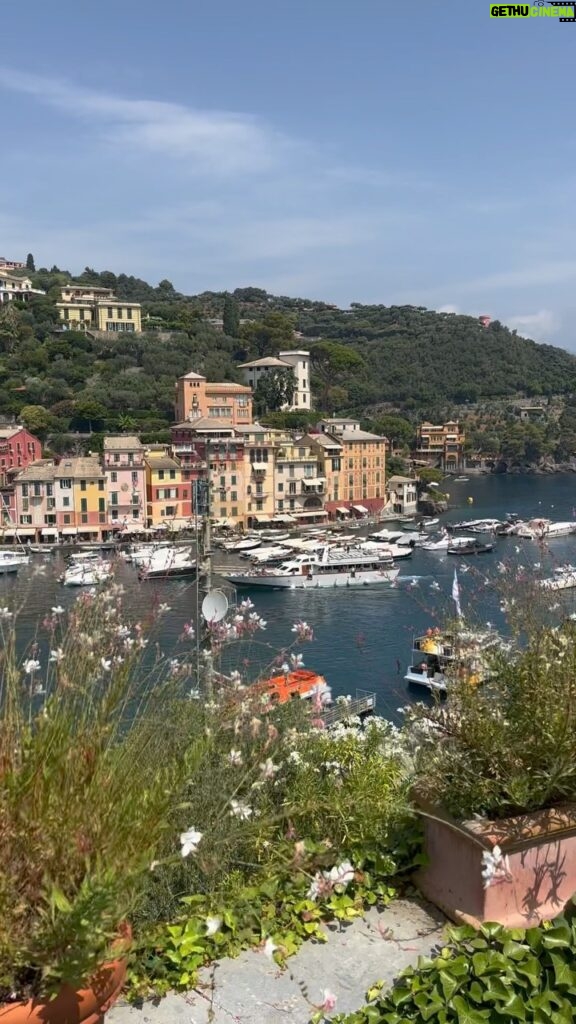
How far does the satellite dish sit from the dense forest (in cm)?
3826

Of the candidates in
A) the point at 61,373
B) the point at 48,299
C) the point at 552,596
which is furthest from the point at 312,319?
the point at 552,596

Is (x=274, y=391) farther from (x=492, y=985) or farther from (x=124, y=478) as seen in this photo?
(x=492, y=985)

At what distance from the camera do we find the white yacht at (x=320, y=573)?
2591 centimetres

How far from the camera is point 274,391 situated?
164 feet

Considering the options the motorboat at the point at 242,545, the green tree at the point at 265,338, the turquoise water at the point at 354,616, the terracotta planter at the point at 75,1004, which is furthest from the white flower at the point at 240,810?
the green tree at the point at 265,338

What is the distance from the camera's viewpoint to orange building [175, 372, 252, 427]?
1704 inches

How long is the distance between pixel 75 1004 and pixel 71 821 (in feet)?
1.18

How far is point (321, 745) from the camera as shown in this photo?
10.2 ft

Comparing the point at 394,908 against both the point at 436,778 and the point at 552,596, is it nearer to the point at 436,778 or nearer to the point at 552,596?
the point at 436,778

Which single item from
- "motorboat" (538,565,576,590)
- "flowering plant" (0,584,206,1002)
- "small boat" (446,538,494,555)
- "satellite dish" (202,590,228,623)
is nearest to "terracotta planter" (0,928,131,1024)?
"flowering plant" (0,584,206,1002)

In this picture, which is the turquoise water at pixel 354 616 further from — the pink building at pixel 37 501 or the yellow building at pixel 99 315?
the yellow building at pixel 99 315

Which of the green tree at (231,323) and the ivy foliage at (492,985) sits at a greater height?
the green tree at (231,323)

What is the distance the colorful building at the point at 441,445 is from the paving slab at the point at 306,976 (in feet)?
182

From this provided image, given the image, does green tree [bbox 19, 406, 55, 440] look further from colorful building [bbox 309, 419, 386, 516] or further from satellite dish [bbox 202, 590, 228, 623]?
satellite dish [bbox 202, 590, 228, 623]
